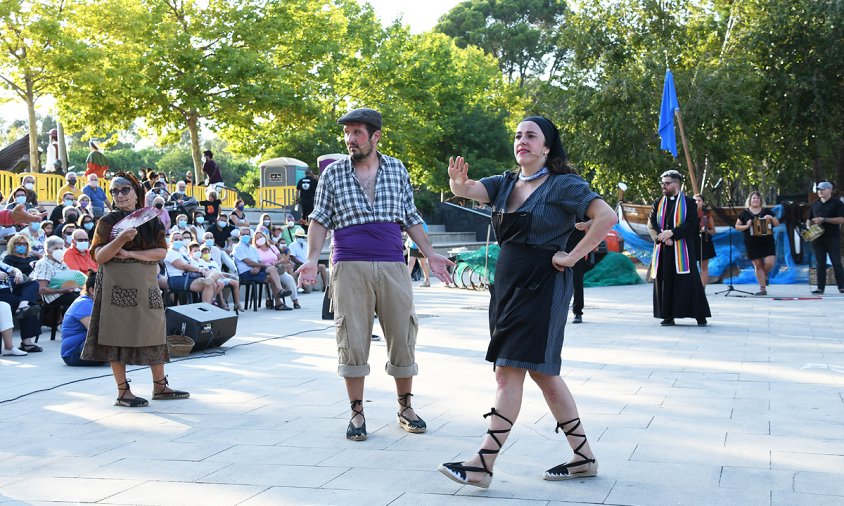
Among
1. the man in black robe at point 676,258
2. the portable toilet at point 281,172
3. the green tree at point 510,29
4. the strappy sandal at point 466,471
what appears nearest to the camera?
the strappy sandal at point 466,471

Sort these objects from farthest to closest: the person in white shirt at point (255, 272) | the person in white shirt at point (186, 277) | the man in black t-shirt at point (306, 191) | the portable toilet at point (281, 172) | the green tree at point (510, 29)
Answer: the green tree at point (510, 29) → the portable toilet at point (281, 172) → the man in black t-shirt at point (306, 191) → the person in white shirt at point (255, 272) → the person in white shirt at point (186, 277)

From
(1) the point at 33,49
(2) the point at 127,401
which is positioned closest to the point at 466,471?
(2) the point at 127,401

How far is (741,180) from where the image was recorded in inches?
1367

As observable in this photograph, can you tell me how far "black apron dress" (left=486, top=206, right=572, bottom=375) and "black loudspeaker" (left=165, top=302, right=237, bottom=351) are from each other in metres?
5.72

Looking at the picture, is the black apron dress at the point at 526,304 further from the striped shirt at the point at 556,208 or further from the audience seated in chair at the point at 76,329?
the audience seated in chair at the point at 76,329

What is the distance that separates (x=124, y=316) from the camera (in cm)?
661

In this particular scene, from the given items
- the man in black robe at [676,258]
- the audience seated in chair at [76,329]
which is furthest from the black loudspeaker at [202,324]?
the man in black robe at [676,258]

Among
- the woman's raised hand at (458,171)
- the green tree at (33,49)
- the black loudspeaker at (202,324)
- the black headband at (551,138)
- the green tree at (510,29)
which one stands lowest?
the black loudspeaker at (202,324)

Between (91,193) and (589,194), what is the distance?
15.1 m

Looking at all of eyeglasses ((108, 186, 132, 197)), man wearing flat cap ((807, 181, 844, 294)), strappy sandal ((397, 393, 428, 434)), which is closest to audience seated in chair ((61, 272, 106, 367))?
eyeglasses ((108, 186, 132, 197))

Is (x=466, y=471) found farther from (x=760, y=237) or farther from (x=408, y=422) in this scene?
(x=760, y=237)

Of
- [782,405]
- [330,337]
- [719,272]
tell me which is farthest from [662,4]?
[782,405]

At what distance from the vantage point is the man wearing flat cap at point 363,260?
217 inches

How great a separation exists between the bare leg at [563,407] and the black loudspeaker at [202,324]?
578 centimetres
